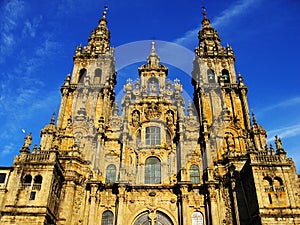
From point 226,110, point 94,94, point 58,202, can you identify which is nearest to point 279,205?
point 226,110

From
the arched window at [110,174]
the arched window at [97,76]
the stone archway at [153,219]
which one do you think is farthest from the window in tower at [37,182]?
the arched window at [97,76]

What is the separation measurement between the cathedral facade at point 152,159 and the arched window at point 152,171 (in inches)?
3.5

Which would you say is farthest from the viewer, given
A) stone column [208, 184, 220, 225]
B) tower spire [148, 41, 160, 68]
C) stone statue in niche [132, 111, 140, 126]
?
tower spire [148, 41, 160, 68]

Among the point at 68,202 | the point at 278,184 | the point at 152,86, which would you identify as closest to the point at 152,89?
the point at 152,86

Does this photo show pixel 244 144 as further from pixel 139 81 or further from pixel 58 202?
pixel 58 202

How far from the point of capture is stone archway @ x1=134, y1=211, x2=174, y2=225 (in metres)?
24.2

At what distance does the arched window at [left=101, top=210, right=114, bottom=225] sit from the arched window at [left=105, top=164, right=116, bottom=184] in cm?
271

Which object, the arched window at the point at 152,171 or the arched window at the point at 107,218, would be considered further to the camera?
the arched window at the point at 152,171

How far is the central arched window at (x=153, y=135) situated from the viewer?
28.5m

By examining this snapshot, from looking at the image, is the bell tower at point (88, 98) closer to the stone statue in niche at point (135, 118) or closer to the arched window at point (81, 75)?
the arched window at point (81, 75)

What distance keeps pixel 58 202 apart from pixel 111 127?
357 inches

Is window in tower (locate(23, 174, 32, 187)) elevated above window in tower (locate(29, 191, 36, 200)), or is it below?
above

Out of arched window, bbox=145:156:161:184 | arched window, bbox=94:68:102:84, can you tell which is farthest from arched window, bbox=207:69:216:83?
arched window, bbox=94:68:102:84

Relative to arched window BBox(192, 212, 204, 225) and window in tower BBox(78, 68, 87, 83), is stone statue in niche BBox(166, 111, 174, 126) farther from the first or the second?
window in tower BBox(78, 68, 87, 83)
